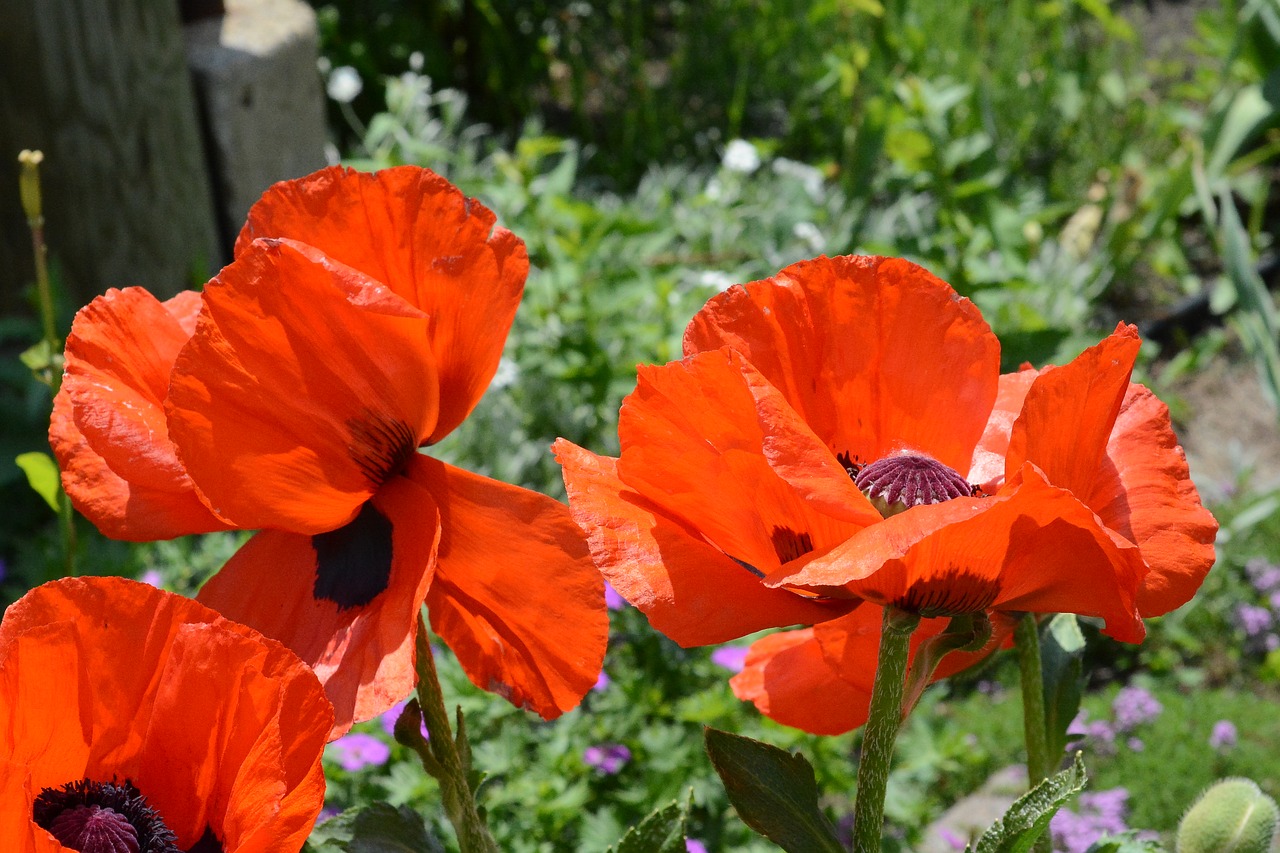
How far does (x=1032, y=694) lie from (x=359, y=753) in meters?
1.34

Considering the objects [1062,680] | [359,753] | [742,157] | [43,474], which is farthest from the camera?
[742,157]

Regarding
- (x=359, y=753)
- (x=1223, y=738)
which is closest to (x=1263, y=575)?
(x=1223, y=738)

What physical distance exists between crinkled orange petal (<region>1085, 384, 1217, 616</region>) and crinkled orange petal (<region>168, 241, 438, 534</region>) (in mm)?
375

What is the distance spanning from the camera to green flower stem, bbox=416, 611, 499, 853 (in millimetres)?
759

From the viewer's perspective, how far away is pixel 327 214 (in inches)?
29.3

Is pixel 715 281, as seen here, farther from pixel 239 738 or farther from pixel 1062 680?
pixel 239 738

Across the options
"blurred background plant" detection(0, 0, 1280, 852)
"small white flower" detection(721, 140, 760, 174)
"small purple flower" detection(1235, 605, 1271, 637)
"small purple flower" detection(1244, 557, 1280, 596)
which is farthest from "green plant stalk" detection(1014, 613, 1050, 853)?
"small white flower" detection(721, 140, 760, 174)

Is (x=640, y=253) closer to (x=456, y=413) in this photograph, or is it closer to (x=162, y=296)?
(x=162, y=296)

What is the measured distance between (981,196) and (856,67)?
0.68 meters

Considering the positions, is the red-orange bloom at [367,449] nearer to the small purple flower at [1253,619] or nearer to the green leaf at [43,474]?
the green leaf at [43,474]

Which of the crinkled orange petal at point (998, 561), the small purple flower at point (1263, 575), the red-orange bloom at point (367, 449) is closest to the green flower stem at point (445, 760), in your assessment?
the red-orange bloom at point (367, 449)

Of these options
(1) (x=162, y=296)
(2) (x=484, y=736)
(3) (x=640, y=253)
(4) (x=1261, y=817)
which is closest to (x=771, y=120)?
(3) (x=640, y=253)

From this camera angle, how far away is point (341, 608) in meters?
0.74

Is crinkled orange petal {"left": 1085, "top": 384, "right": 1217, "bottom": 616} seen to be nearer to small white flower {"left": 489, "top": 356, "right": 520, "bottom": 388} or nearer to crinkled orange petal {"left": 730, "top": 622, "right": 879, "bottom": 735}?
crinkled orange petal {"left": 730, "top": 622, "right": 879, "bottom": 735}
